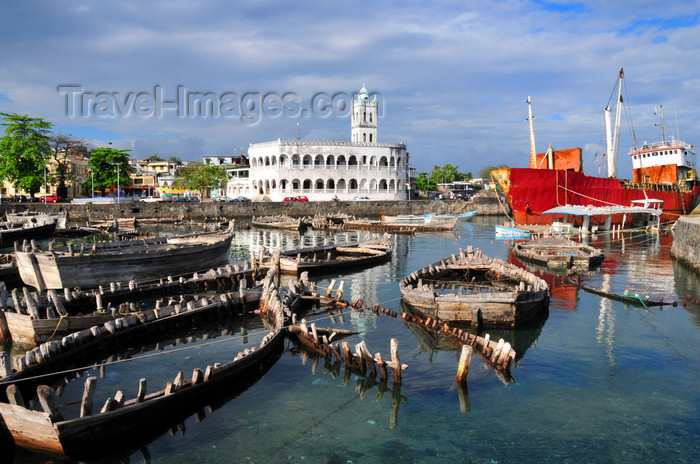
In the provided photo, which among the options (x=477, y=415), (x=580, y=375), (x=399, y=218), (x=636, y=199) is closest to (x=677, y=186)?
(x=636, y=199)

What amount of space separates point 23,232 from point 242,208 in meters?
36.6

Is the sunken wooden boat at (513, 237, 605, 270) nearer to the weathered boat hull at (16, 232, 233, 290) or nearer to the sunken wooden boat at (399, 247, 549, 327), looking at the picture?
the sunken wooden boat at (399, 247, 549, 327)

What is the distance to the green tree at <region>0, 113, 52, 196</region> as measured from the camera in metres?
66.8

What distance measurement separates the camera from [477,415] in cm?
1239

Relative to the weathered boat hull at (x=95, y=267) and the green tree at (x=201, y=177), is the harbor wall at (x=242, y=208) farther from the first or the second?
the weathered boat hull at (x=95, y=267)

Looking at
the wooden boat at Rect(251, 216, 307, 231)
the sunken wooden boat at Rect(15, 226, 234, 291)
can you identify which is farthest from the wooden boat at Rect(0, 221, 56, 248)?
the wooden boat at Rect(251, 216, 307, 231)

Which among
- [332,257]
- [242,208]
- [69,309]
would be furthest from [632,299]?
[242,208]

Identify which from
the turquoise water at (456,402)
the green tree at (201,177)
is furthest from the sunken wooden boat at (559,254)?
the green tree at (201,177)

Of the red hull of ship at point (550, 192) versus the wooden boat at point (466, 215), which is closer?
the red hull of ship at point (550, 192)

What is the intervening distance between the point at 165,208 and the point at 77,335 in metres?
Answer: 60.0

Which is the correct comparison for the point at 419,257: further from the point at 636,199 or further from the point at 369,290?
the point at 636,199

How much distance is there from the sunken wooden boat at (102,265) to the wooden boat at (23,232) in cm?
1603

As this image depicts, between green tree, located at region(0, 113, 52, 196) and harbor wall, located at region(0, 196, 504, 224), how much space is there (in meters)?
7.00

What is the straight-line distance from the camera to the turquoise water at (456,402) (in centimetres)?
1097
